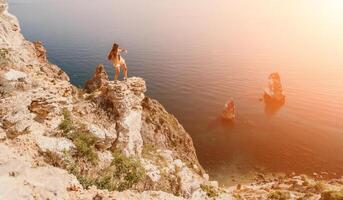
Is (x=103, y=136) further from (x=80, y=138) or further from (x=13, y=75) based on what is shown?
(x=13, y=75)

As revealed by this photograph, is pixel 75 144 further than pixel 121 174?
No

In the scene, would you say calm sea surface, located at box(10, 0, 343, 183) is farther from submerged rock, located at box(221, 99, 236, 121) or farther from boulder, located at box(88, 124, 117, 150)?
boulder, located at box(88, 124, 117, 150)

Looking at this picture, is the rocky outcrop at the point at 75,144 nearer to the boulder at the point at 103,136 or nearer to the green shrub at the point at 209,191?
the boulder at the point at 103,136

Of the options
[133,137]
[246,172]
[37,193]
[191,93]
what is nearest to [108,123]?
[133,137]

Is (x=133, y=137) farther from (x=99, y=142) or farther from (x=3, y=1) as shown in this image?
(x=3, y=1)

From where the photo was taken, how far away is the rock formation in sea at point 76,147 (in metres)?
16.1

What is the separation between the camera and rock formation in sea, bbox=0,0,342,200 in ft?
52.7

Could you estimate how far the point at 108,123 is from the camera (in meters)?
25.2

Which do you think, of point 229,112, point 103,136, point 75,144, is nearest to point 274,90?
point 229,112

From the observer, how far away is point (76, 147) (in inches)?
799

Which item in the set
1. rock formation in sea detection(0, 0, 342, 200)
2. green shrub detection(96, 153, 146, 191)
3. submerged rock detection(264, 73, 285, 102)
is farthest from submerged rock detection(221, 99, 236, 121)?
green shrub detection(96, 153, 146, 191)

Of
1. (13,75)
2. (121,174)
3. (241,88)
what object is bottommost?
(241,88)

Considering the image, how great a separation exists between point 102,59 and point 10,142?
126847 millimetres

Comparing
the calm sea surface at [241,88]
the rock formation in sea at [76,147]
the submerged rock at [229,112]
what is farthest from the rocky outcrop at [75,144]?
the submerged rock at [229,112]
